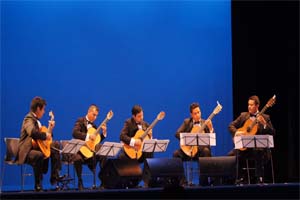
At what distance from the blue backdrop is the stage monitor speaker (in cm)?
261

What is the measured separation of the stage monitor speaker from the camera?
8.81 meters

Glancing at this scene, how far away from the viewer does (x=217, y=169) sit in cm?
884

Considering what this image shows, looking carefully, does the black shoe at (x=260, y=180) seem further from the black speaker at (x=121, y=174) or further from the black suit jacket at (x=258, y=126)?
the black speaker at (x=121, y=174)

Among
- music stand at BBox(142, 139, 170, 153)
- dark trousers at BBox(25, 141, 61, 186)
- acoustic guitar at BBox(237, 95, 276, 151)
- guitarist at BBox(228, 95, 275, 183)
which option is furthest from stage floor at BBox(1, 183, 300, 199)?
acoustic guitar at BBox(237, 95, 276, 151)

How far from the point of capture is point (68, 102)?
36.6 ft

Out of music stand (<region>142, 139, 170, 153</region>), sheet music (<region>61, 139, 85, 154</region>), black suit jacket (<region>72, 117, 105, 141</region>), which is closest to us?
sheet music (<region>61, 139, 85, 154</region>)

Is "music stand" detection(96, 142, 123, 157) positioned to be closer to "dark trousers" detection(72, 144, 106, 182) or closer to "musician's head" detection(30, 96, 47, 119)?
"dark trousers" detection(72, 144, 106, 182)

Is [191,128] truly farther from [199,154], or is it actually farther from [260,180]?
[260,180]

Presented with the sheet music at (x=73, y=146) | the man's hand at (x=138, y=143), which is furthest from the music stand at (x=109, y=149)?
the sheet music at (x=73, y=146)

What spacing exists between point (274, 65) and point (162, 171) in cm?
359

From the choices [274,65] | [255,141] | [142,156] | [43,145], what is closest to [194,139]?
[255,141]

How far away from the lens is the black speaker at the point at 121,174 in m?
8.70

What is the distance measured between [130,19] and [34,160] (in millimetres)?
4434

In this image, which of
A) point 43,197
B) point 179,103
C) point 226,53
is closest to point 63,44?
point 179,103
